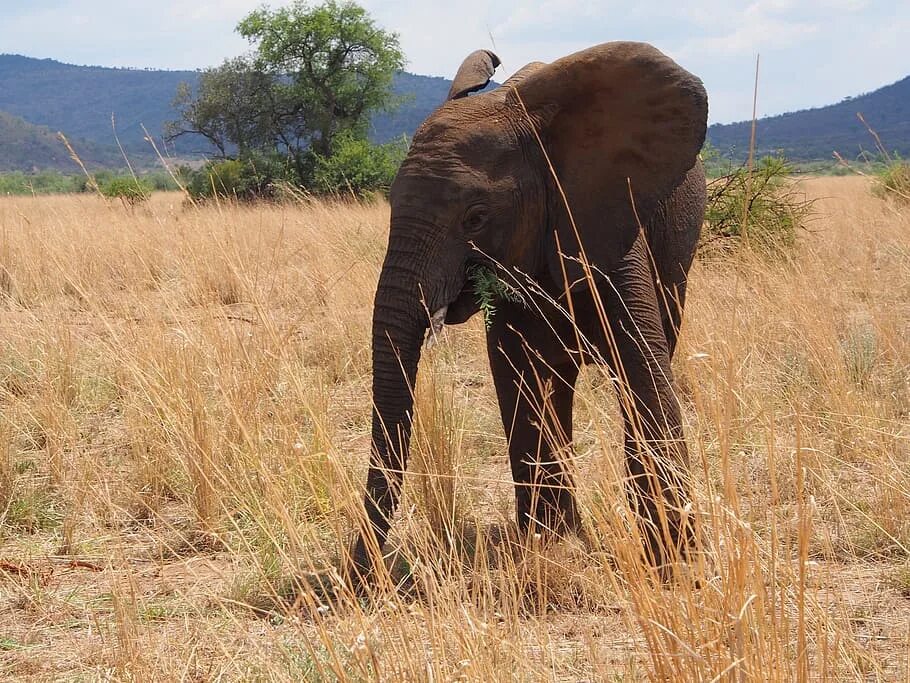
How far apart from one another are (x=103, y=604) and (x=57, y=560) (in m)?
0.53

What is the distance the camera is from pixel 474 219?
3.48 meters

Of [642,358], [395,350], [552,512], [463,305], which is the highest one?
[463,305]

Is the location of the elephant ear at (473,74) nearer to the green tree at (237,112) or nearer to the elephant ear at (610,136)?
the elephant ear at (610,136)

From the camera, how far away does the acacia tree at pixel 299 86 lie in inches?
1130

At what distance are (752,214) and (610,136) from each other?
6.54 metres

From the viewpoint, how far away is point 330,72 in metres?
29.7

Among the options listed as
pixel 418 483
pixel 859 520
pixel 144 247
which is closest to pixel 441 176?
pixel 418 483

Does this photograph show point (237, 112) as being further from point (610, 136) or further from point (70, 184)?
point (610, 136)

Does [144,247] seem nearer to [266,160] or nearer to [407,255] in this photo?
[407,255]

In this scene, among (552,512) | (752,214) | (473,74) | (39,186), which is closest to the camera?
(473,74)

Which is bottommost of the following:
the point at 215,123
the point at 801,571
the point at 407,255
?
the point at 801,571

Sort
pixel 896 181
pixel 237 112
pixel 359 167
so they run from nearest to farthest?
pixel 896 181 → pixel 359 167 → pixel 237 112

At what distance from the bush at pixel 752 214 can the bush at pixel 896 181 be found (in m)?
3.89

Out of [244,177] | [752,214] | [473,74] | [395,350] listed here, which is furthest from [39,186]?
[395,350]
